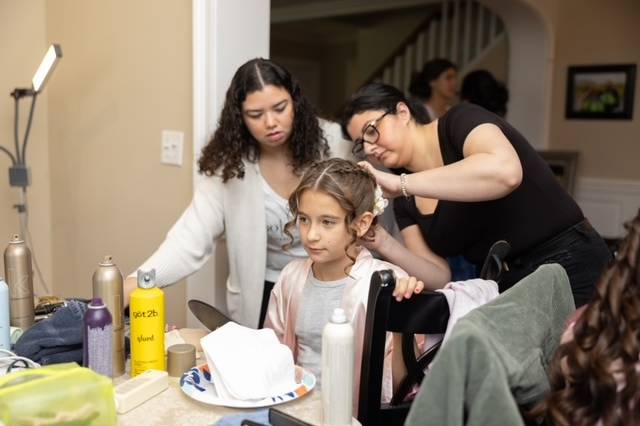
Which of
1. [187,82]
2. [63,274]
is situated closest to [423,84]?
[187,82]

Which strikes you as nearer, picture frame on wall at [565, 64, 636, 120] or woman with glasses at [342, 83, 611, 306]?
woman with glasses at [342, 83, 611, 306]

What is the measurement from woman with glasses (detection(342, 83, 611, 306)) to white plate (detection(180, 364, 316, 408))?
0.51 metres

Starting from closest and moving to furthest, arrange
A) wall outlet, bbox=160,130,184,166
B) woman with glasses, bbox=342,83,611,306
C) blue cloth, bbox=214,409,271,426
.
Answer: blue cloth, bbox=214,409,271,426, woman with glasses, bbox=342,83,611,306, wall outlet, bbox=160,130,184,166

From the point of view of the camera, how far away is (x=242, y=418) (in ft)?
3.58

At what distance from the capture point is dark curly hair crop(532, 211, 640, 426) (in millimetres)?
839

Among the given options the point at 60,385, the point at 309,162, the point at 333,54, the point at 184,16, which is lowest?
the point at 60,385

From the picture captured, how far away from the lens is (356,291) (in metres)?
1.49

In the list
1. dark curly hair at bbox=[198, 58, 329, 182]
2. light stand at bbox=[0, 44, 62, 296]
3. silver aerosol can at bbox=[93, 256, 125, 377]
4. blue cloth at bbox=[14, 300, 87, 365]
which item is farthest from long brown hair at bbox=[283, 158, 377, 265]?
light stand at bbox=[0, 44, 62, 296]

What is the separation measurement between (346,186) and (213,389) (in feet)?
1.88

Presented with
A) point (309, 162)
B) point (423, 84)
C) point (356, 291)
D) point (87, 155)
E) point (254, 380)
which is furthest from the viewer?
point (423, 84)

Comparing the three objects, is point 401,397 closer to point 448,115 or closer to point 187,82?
point 448,115

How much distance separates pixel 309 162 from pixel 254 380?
0.91 metres

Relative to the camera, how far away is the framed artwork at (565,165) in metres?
4.28

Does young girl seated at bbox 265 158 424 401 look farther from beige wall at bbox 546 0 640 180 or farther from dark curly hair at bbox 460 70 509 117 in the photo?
beige wall at bbox 546 0 640 180
